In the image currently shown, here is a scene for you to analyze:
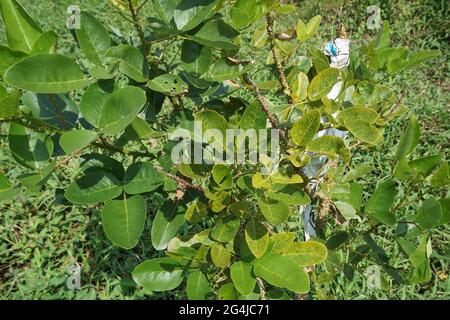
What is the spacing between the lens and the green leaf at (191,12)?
73cm

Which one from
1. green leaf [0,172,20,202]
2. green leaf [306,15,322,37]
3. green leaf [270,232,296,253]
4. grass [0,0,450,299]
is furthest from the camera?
grass [0,0,450,299]

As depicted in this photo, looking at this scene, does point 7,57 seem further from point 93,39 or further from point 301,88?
point 301,88

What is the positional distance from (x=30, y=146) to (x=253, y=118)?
1.24ft

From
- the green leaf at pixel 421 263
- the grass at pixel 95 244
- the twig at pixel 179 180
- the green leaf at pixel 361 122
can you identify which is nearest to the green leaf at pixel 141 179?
the twig at pixel 179 180

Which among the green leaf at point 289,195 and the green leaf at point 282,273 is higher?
the green leaf at point 289,195

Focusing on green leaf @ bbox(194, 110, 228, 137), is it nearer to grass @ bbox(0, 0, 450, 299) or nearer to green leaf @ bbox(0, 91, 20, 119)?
green leaf @ bbox(0, 91, 20, 119)

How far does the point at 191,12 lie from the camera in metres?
0.74

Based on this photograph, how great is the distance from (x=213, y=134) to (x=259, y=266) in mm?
250

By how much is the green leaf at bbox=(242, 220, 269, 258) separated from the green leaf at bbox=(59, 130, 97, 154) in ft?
1.03

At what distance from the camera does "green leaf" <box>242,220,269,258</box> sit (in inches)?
30.8

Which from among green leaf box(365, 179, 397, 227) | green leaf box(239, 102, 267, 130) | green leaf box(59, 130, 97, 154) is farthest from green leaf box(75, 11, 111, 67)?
green leaf box(365, 179, 397, 227)

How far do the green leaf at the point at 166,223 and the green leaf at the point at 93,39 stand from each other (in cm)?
32

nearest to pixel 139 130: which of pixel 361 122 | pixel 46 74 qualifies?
pixel 46 74

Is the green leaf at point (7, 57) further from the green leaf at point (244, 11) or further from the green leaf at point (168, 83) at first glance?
the green leaf at point (244, 11)
